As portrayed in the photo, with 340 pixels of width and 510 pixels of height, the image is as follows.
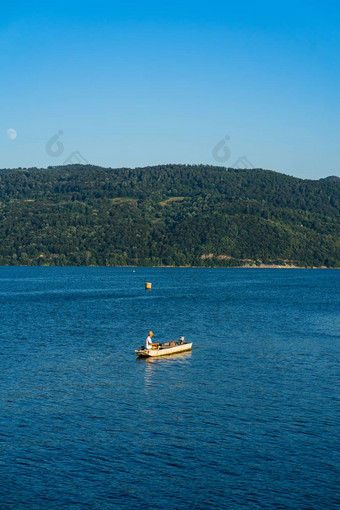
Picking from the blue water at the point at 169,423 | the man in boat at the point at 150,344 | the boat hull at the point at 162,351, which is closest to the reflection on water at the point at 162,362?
the blue water at the point at 169,423

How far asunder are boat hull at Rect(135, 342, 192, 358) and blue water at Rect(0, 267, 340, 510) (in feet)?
3.29

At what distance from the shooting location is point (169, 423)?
152 ft

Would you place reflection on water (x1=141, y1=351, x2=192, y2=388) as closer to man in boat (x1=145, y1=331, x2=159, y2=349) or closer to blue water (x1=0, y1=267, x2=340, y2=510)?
blue water (x1=0, y1=267, x2=340, y2=510)

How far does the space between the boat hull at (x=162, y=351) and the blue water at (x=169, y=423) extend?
3.29 ft

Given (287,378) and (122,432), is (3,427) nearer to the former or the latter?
(122,432)

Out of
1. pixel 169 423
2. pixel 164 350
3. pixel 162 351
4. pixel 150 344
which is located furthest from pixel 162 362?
pixel 169 423

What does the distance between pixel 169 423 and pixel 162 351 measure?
30.7 m

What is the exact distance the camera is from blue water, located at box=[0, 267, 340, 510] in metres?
33.8

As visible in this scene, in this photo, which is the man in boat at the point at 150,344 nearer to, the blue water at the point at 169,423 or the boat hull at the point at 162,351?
the boat hull at the point at 162,351

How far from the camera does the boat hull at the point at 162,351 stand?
74.1m

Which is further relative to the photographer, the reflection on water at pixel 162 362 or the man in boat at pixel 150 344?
the man in boat at pixel 150 344

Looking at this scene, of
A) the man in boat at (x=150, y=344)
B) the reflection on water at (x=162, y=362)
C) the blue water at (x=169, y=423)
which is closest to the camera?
the blue water at (x=169, y=423)

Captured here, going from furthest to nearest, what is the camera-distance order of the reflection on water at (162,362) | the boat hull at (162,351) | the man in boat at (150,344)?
1. the man in boat at (150,344)
2. the boat hull at (162,351)
3. the reflection on water at (162,362)

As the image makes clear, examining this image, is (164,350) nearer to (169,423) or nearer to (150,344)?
(150,344)
